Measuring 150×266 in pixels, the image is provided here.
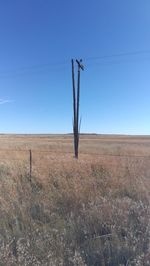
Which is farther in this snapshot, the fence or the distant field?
the distant field

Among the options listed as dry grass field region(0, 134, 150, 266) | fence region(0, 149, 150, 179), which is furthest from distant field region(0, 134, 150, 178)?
dry grass field region(0, 134, 150, 266)

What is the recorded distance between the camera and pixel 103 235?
4.75 metres

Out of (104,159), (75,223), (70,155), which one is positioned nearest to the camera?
(75,223)

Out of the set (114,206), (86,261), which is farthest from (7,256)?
(114,206)

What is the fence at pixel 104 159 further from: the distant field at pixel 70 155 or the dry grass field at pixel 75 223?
the dry grass field at pixel 75 223

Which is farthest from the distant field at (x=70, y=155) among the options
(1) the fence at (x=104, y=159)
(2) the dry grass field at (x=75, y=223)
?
(2) the dry grass field at (x=75, y=223)

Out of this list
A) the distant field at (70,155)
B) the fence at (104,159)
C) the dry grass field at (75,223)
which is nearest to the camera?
the dry grass field at (75,223)

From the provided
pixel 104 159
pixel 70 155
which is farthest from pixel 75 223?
pixel 70 155

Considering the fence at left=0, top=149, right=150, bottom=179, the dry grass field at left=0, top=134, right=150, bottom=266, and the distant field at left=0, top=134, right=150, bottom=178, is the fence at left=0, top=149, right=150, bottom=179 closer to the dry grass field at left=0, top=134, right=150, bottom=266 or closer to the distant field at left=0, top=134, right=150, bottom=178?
the distant field at left=0, top=134, right=150, bottom=178

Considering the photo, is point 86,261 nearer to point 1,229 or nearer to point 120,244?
point 120,244

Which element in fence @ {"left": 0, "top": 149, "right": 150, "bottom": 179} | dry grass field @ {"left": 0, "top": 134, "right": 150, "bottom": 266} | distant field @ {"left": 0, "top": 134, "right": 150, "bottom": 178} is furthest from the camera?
distant field @ {"left": 0, "top": 134, "right": 150, "bottom": 178}

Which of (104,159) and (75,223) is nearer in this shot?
(75,223)

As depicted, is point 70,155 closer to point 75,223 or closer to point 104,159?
point 104,159

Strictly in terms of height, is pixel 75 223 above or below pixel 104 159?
below
